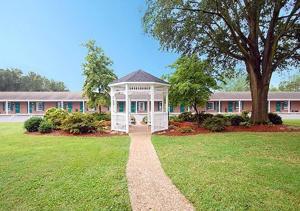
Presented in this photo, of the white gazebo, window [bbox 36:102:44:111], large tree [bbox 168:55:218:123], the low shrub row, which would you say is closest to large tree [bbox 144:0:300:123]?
large tree [bbox 168:55:218:123]

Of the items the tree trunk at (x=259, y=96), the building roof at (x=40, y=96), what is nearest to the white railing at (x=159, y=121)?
the tree trunk at (x=259, y=96)

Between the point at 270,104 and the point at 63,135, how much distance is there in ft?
110

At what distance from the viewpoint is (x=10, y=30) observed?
4241 cm

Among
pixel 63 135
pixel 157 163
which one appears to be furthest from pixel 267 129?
pixel 63 135

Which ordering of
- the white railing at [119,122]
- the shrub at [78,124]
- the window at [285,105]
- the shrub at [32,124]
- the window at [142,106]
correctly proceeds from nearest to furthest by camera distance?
1. the shrub at [78,124]
2. the white railing at [119,122]
3. the shrub at [32,124]
4. the window at [142,106]
5. the window at [285,105]

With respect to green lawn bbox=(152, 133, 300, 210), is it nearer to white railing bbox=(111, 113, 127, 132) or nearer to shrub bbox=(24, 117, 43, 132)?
white railing bbox=(111, 113, 127, 132)

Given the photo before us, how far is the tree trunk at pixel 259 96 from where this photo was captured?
18.0 meters

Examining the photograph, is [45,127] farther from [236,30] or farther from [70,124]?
[236,30]

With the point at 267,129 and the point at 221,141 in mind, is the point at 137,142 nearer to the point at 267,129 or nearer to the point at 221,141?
the point at 221,141

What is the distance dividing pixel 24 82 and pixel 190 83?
46.6 meters

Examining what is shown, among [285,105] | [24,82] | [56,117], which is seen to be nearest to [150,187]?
[56,117]

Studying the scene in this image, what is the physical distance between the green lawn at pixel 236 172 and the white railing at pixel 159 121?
12.1 ft

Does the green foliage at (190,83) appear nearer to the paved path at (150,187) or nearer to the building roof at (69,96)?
the paved path at (150,187)

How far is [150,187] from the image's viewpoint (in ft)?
20.0
